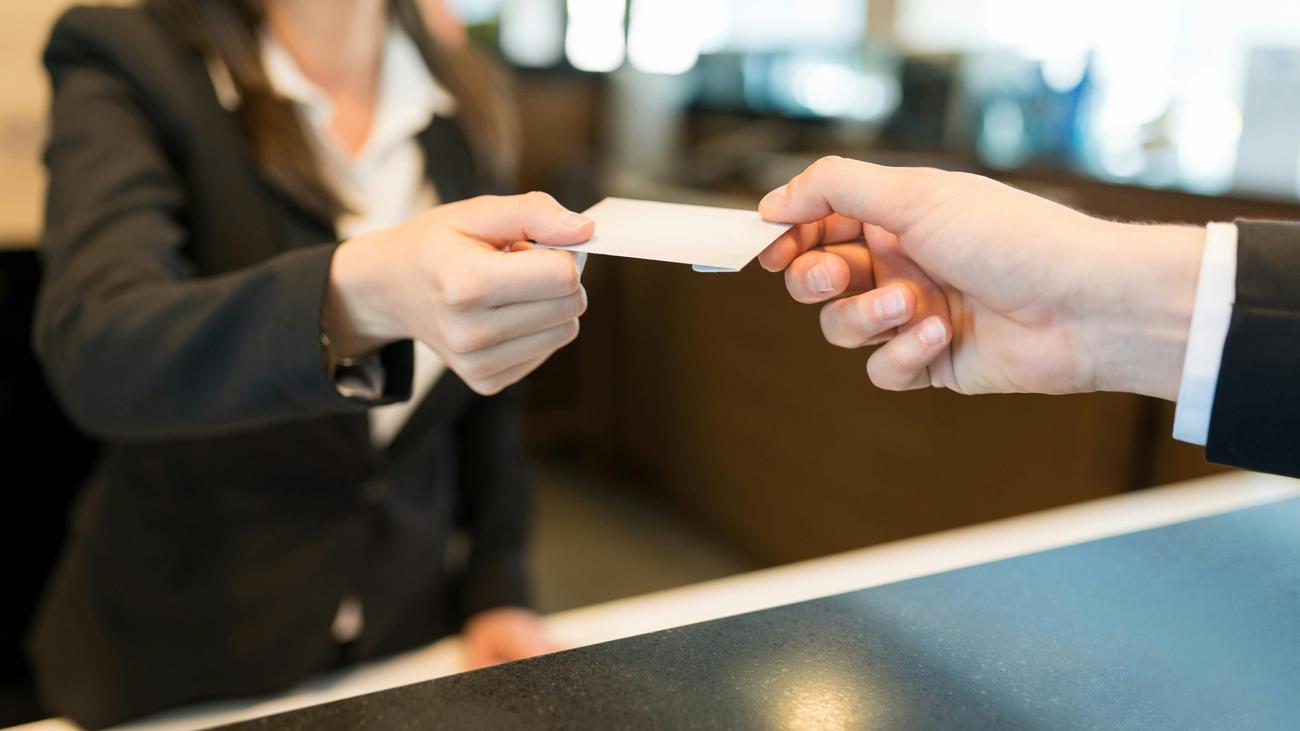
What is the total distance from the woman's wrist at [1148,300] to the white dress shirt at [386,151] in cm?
60

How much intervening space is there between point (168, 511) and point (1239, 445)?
31.9 inches

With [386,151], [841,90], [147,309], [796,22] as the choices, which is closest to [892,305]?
[147,309]

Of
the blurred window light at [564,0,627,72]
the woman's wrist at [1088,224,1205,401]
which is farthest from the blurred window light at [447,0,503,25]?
the woman's wrist at [1088,224,1205,401]

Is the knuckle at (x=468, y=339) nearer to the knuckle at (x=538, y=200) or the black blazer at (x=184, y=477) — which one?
the knuckle at (x=538, y=200)

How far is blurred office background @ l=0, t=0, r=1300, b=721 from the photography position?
146cm

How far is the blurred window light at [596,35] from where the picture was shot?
3.11 m

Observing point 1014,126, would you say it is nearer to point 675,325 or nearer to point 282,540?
point 675,325

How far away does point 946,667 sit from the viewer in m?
0.49

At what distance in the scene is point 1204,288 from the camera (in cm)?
51

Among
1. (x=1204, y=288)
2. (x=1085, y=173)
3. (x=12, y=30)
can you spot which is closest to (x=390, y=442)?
(x=1204, y=288)

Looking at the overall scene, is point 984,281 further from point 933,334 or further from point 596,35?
point 596,35

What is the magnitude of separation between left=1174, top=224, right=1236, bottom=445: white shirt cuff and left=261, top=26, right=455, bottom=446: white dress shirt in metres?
0.64

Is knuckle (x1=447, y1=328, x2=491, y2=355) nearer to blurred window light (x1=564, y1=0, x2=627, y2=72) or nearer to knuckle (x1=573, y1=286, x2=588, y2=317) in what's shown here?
knuckle (x1=573, y1=286, x2=588, y2=317)

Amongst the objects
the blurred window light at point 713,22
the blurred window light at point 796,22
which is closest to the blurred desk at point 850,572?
the blurred window light at point 713,22
